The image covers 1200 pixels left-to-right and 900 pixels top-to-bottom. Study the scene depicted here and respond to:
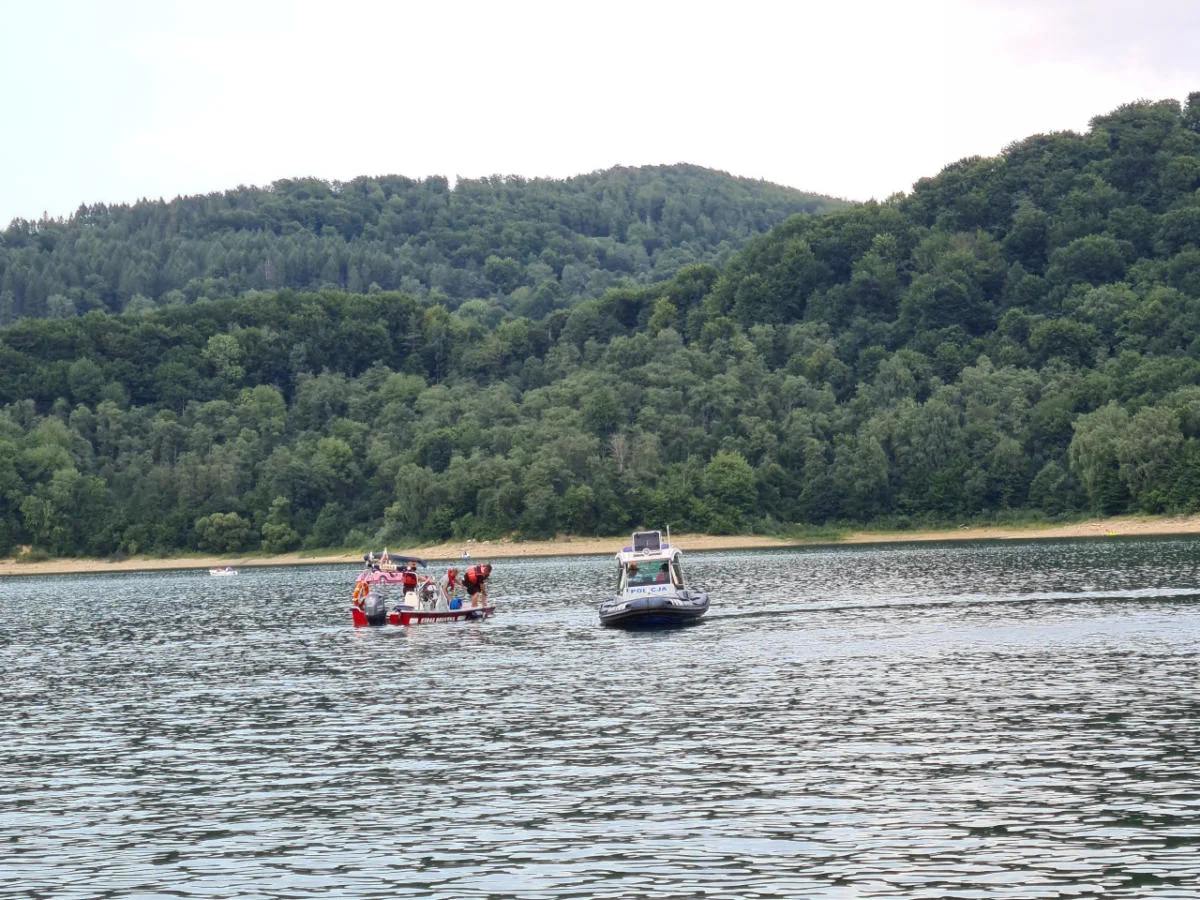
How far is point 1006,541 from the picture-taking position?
174250 mm

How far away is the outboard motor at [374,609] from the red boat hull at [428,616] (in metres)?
0.21

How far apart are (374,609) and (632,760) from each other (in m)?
50.9

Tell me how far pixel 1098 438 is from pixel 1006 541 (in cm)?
1733

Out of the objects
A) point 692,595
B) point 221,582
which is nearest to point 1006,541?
point 221,582

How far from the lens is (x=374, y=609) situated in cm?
8850

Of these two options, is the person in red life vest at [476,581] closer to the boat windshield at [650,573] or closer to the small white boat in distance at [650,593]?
the small white boat in distance at [650,593]

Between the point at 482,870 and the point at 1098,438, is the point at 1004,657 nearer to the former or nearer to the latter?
the point at 482,870

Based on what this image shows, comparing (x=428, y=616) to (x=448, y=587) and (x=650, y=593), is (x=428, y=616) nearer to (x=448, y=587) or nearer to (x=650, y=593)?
(x=448, y=587)

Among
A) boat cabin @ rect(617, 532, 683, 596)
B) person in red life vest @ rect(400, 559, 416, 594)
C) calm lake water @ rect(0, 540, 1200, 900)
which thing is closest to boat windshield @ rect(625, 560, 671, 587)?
boat cabin @ rect(617, 532, 683, 596)

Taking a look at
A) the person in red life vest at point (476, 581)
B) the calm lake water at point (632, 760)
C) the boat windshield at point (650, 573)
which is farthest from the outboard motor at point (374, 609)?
the boat windshield at point (650, 573)

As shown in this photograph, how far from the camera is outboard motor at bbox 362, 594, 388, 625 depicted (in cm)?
8844

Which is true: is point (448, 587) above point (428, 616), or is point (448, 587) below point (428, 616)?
above

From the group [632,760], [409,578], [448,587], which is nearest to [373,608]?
[409,578]

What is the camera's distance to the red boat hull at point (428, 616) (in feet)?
293
